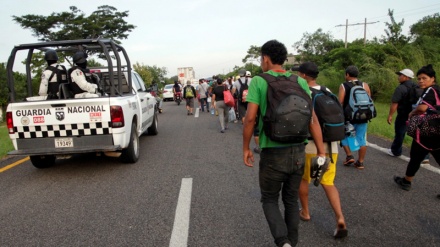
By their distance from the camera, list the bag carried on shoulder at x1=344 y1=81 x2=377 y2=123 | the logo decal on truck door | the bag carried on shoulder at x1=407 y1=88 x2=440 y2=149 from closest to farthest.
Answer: the bag carried on shoulder at x1=407 y1=88 x2=440 y2=149
the bag carried on shoulder at x1=344 y1=81 x2=377 y2=123
the logo decal on truck door

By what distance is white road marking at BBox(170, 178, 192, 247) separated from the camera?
10.0 ft

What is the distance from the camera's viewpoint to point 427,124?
3.65 m

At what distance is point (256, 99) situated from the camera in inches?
97.4

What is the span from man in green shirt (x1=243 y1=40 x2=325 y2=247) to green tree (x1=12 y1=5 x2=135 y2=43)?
1135 inches

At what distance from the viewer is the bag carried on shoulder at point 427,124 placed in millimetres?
3598

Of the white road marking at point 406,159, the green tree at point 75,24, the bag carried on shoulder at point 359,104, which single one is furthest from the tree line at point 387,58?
the green tree at point 75,24

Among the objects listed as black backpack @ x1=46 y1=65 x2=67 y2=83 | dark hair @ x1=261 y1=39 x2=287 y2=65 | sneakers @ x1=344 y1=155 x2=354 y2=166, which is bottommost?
sneakers @ x1=344 y1=155 x2=354 y2=166

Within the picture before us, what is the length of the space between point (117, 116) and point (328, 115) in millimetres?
3318

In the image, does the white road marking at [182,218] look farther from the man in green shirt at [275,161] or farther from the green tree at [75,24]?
the green tree at [75,24]

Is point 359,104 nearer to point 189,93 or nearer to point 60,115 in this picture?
point 60,115

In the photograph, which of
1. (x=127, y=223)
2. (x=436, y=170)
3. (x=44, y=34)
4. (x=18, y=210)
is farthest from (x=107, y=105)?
(x=44, y=34)

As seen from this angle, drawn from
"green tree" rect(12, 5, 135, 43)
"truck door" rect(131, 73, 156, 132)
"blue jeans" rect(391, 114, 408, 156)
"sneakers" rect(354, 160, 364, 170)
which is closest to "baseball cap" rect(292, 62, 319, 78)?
"sneakers" rect(354, 160, 364, 170)

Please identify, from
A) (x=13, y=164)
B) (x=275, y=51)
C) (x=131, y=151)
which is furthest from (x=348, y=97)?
(x=13, y=164)

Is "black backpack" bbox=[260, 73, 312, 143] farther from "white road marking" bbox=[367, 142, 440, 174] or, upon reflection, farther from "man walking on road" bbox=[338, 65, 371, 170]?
"white road marking" bbox=[367, 142, 440, 174]
